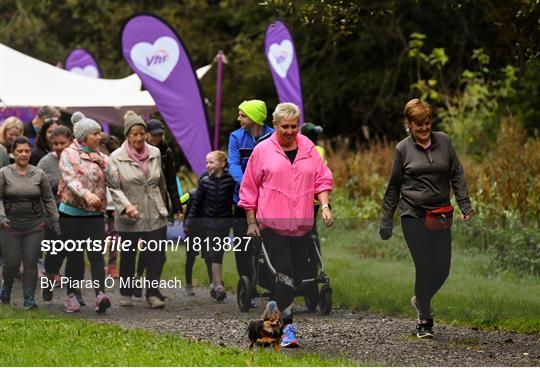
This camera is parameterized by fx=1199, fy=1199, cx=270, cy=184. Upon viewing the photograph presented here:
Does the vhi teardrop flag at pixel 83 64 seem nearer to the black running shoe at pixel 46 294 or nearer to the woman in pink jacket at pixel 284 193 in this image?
the black running shoe at pixel 46 294

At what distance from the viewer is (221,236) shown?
10742 mm

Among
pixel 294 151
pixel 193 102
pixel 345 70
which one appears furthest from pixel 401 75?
pixel 294 151

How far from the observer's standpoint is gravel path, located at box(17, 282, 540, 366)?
28.8 ft

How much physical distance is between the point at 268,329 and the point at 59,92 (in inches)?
452

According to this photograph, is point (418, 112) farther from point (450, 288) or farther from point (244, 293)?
point (244, 293)

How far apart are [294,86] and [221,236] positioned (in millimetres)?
8077

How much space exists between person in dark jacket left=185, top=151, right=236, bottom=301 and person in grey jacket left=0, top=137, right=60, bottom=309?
1391 mm

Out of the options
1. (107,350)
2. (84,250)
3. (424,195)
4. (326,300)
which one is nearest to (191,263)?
(84,250)

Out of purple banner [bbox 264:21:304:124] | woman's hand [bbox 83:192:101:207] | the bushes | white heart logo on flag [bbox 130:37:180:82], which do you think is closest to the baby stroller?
woman's hand [bbox 83:192:101:207]

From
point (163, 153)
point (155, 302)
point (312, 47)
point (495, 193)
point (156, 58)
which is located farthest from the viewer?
point (312, 47)

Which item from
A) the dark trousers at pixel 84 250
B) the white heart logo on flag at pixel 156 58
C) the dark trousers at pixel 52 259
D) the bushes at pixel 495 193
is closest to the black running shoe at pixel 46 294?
the dark trousers at pixel 52 259

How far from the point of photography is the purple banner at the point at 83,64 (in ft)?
85.4

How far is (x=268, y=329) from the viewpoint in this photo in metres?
8.52

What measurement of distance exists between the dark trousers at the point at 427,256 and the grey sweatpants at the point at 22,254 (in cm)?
373
